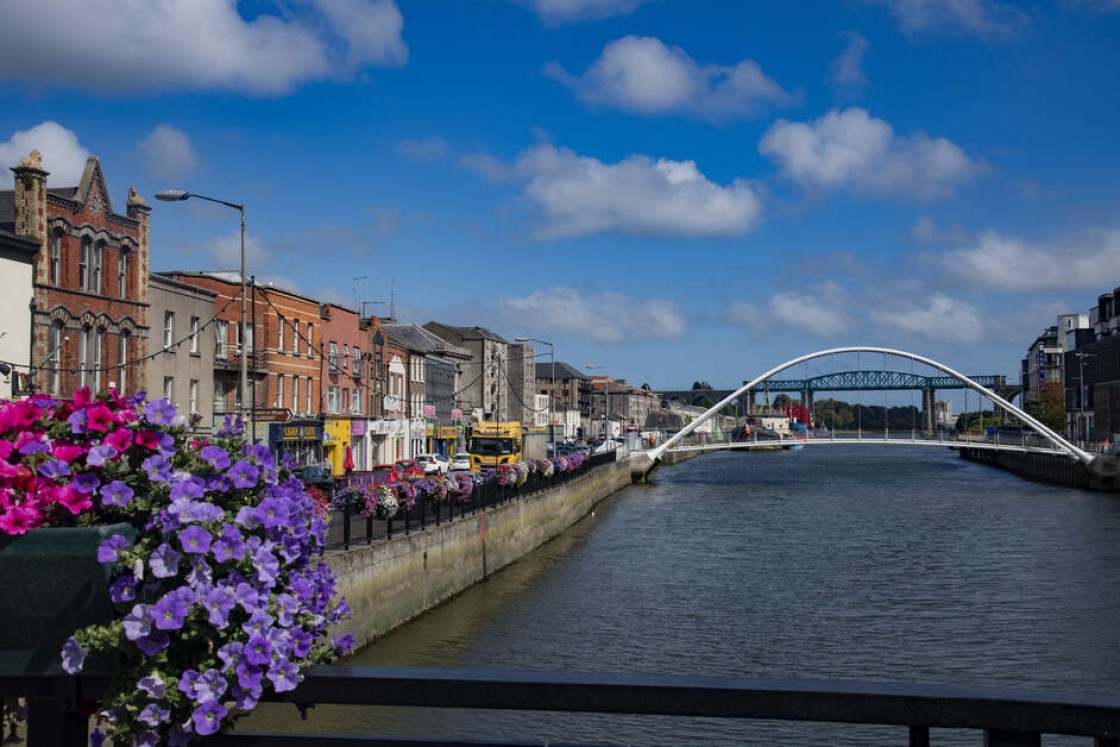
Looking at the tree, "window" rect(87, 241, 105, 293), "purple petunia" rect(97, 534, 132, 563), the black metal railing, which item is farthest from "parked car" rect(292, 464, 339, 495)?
the tree

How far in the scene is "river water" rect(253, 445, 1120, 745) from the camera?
65.9ft

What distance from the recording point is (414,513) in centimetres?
3042

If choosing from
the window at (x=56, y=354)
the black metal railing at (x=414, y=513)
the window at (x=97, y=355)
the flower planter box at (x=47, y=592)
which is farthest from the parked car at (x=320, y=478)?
the flower planter box at (x=47, y=592)

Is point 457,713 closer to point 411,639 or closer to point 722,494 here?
point 411,639

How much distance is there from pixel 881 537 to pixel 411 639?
33.5 m

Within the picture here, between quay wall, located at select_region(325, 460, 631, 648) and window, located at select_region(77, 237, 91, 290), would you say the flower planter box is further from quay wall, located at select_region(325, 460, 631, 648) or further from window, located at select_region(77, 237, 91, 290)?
window, located at select_region(77, 237, 91, 290)

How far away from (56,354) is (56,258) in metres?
3.37

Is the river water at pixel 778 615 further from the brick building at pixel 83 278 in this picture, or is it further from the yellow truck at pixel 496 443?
the brick building at pixel 83 278

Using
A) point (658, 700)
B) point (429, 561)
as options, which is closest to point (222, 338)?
point (429, 561)

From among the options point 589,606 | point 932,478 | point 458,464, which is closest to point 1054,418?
point 932,478

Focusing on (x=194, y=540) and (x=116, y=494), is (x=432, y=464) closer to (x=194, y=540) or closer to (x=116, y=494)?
(x=116, y=494)

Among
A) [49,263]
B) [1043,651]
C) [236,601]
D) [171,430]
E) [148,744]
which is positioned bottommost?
[1043,651]

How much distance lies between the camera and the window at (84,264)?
131ft

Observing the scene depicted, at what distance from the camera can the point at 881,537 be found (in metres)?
53.9
